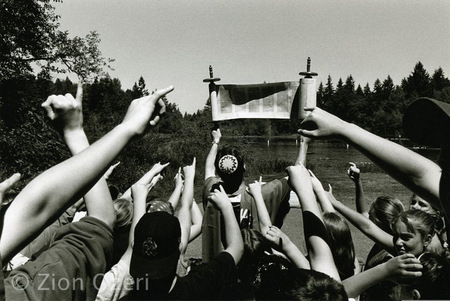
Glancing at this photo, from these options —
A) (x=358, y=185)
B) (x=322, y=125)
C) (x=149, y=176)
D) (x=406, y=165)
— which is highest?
(x=322, y=125)

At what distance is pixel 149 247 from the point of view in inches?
77.9

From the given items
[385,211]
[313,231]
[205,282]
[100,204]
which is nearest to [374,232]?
[385,211]

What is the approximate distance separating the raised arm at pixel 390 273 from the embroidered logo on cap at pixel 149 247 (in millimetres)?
1260

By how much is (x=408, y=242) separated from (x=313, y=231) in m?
1.00

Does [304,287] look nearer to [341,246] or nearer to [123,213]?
[341,246]

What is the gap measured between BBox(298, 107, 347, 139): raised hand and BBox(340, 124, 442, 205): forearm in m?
0.10

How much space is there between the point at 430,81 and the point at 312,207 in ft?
467

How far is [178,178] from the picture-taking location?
149 inches

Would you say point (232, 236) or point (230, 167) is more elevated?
point (230, 167)

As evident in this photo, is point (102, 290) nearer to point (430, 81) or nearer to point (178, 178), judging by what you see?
point (178, 178)

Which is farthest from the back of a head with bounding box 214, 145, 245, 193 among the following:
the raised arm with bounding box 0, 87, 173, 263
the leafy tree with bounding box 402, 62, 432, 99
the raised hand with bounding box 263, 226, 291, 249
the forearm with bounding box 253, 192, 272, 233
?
the leafy tree with bounding box 402, 62, 432, 99

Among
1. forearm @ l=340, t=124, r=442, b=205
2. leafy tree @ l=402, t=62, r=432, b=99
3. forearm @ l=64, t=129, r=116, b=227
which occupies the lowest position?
leafy tree @ l=402, t=62, r=432, b=99

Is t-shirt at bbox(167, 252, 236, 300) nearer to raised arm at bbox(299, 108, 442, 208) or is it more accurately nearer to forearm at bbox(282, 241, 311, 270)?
forearm at bbox(282, 241, 311, 270)

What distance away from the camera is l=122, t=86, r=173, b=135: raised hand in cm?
129
